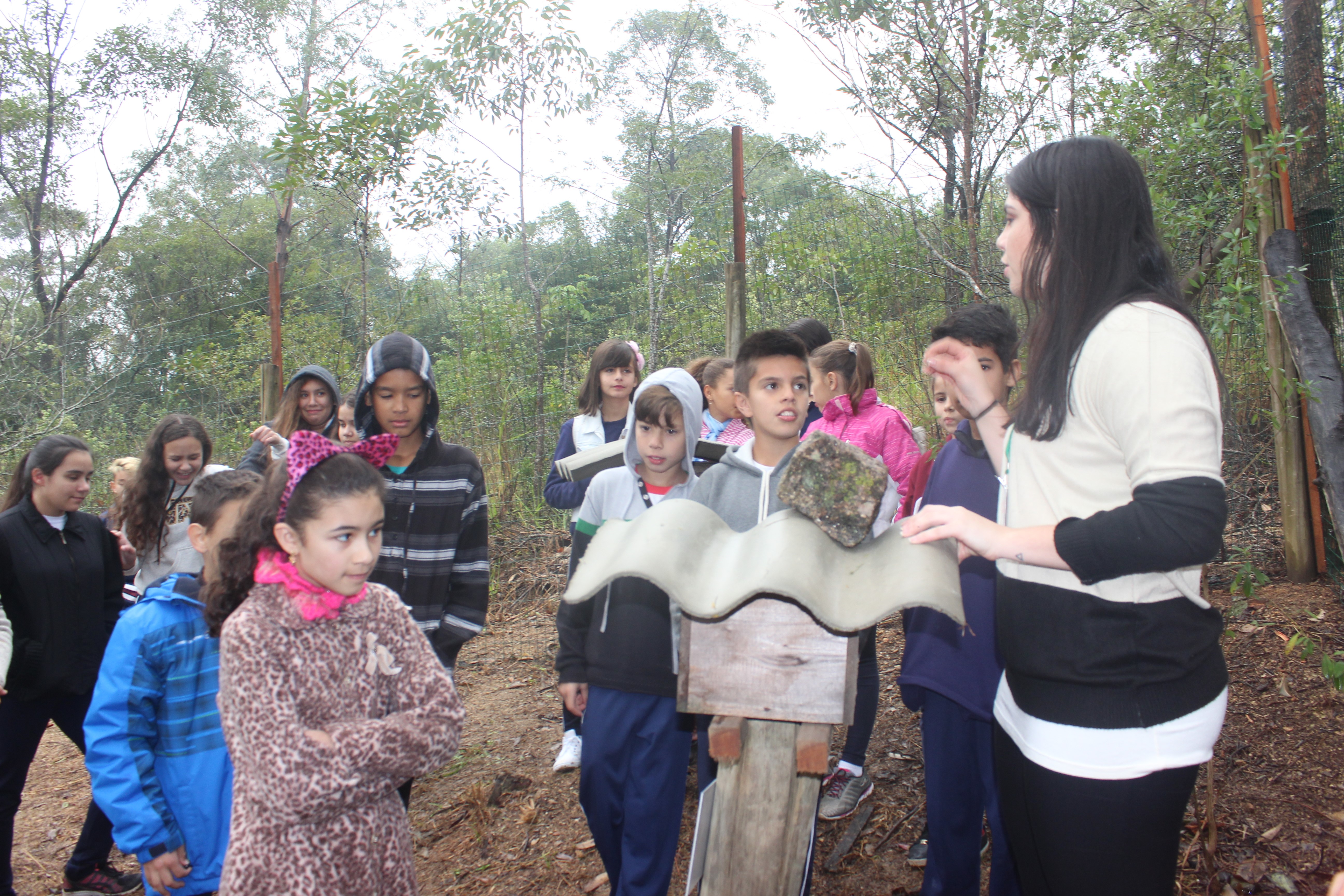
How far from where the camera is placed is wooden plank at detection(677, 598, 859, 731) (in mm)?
1581

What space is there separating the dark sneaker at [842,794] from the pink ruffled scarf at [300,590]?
2.06 metres

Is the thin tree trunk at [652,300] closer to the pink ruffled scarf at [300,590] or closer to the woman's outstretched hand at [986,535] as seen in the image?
the pink ruffled scarf at [300,590]

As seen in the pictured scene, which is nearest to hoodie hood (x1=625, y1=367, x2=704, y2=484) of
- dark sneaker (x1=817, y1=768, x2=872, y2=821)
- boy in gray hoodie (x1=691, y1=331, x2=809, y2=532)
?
boy in gray hoodie (x1=691, y1=331, x2=809, y2=532)

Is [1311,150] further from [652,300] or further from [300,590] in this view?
[300,590]

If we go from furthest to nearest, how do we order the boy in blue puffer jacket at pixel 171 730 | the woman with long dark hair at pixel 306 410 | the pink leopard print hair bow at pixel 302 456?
the woman with long dark hair at pixel 306 410 → the boy in blue puffer jacket at pixel 171 730 → the pink leopard print hair bow at pixel 302 456

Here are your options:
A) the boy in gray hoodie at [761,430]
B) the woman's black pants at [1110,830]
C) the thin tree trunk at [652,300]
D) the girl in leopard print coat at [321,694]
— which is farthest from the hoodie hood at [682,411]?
the thin tree trunk at [652,300]

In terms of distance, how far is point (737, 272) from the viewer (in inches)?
194

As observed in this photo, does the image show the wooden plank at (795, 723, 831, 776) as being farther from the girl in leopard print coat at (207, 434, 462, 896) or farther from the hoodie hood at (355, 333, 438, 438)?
the hoodie hood at (355, 333, 438, 438)

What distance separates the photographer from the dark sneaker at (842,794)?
3.07 m

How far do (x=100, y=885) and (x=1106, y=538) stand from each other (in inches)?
149

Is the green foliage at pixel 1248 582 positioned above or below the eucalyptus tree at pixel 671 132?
below

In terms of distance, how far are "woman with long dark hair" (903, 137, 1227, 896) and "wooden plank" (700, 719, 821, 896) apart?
17.8 inches

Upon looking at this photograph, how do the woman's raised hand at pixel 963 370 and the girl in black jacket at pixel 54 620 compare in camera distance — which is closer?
the woman's raised hand at pixel 963 370

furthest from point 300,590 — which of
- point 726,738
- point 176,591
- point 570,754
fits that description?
point 570,754
